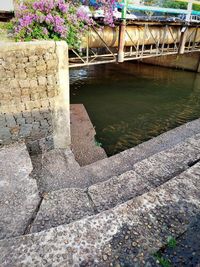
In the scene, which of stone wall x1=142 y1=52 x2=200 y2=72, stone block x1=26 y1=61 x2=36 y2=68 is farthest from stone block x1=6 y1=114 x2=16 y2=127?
stone wall x1=142 y1=52 x2=200 y2=72

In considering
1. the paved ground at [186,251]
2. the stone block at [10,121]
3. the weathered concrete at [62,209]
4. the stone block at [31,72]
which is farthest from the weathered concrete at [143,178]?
the stone block at [31,72]

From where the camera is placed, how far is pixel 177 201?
9.71 feet

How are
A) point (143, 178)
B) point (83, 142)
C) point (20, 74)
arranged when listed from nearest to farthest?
1. point (143, 178)
2. point (20, 74)
3. point (83, 142)

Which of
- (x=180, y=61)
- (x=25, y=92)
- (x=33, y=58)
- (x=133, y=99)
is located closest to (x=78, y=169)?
(x=25, y=92)

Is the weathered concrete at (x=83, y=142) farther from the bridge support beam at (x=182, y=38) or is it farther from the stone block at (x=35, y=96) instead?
the bridge support beam at (x=182, y=38)

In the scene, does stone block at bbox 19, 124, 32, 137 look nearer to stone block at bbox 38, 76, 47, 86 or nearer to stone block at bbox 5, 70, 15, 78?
stone block at bbox 38, 76, 47, 86

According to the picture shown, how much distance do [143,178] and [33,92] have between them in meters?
3.06

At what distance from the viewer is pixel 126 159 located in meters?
5.62

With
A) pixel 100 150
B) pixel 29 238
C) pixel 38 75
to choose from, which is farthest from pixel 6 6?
pixel 29 238

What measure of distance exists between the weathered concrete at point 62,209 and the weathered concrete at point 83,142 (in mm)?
2221

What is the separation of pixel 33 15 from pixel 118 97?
769 centimetres

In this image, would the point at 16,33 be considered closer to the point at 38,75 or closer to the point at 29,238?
the point at 38,75

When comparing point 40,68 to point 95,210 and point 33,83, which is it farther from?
point 95,210

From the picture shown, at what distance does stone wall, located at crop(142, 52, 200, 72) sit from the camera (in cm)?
1703
